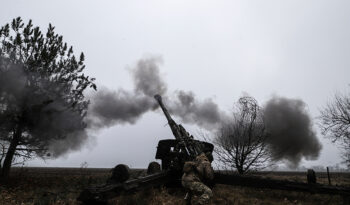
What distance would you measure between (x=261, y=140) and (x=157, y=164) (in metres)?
4.61

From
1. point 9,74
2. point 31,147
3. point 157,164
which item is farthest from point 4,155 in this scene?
point 157,164

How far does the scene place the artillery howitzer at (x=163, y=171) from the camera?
4.98 metres

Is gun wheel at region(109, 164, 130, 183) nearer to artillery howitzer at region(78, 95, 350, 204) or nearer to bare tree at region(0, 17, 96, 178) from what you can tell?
artillery howitzer at region(78, 95, 350, 204)

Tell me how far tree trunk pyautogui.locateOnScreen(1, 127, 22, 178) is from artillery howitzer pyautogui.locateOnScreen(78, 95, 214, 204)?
23.6 ft

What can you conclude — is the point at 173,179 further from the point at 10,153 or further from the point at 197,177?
the point at 10,153

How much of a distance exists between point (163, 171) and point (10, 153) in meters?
8.63

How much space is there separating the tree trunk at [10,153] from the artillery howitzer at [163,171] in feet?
23.6

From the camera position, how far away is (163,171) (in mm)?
8219

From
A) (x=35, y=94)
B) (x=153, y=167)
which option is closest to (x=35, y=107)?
(x=35, y=94)

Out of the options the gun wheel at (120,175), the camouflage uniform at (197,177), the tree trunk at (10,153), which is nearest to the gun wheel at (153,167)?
the gun wheel at (120,175)

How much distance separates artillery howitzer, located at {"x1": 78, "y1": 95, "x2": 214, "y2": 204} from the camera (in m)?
4.98

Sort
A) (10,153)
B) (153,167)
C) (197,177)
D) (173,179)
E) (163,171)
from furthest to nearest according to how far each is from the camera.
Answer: (10,153) < (153,167) < (173,179) < (163,171) < (197,177)

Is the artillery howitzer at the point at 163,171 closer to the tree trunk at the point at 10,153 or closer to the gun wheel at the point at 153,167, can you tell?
the gun wheel at the point at 153,167

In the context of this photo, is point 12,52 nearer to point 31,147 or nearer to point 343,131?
point 31,147
